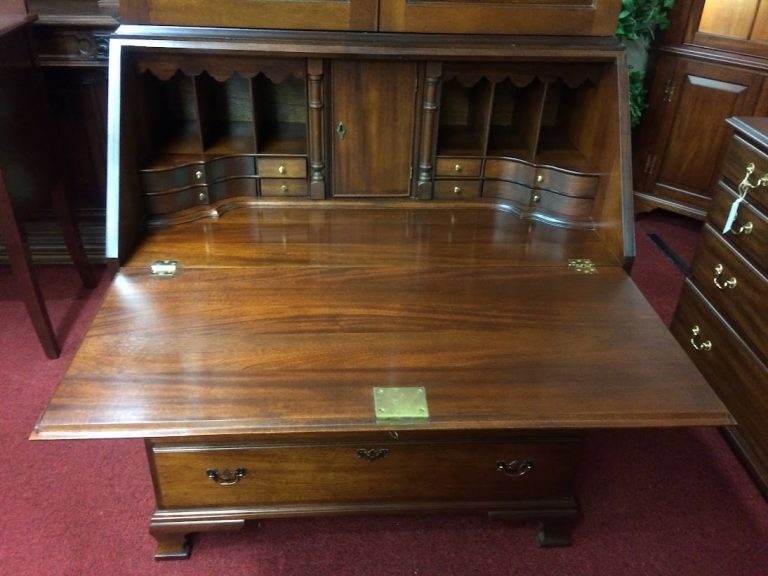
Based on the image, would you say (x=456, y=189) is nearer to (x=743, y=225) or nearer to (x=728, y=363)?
(x=743, y=225)

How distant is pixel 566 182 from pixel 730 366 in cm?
68

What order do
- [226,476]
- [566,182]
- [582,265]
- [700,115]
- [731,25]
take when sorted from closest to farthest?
[226,476] → [582,265] → [566,182] → [731,25] → [700,115]

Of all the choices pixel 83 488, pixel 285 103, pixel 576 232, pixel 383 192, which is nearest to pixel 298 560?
pixel 83 488

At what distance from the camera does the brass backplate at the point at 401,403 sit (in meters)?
0.95

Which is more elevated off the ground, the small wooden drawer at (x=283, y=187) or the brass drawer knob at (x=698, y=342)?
the small wooden drawer at (x=283, y=187)

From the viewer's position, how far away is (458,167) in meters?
1.48

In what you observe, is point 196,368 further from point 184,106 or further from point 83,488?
point 184,106

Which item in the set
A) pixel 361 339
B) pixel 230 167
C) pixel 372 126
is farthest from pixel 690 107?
pixel 361 339

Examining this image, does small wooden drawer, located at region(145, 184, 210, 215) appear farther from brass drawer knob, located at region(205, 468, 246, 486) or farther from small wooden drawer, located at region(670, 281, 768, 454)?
small wooden drawer, located at region(670, 281, 768, 454)

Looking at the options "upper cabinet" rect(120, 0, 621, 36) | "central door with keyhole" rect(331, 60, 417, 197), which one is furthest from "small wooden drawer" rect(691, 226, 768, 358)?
"central door with keyhole" rect(331, 60, 417, 197)

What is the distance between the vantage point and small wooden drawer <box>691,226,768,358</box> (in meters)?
1.52

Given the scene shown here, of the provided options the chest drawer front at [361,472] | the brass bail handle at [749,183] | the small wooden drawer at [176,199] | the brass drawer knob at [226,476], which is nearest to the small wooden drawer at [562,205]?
the brass bail handle at [749,183]

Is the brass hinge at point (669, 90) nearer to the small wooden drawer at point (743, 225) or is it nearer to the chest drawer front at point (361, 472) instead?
the small wooden drawer at point (743, 225)

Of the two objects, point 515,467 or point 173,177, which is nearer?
point 515,467
